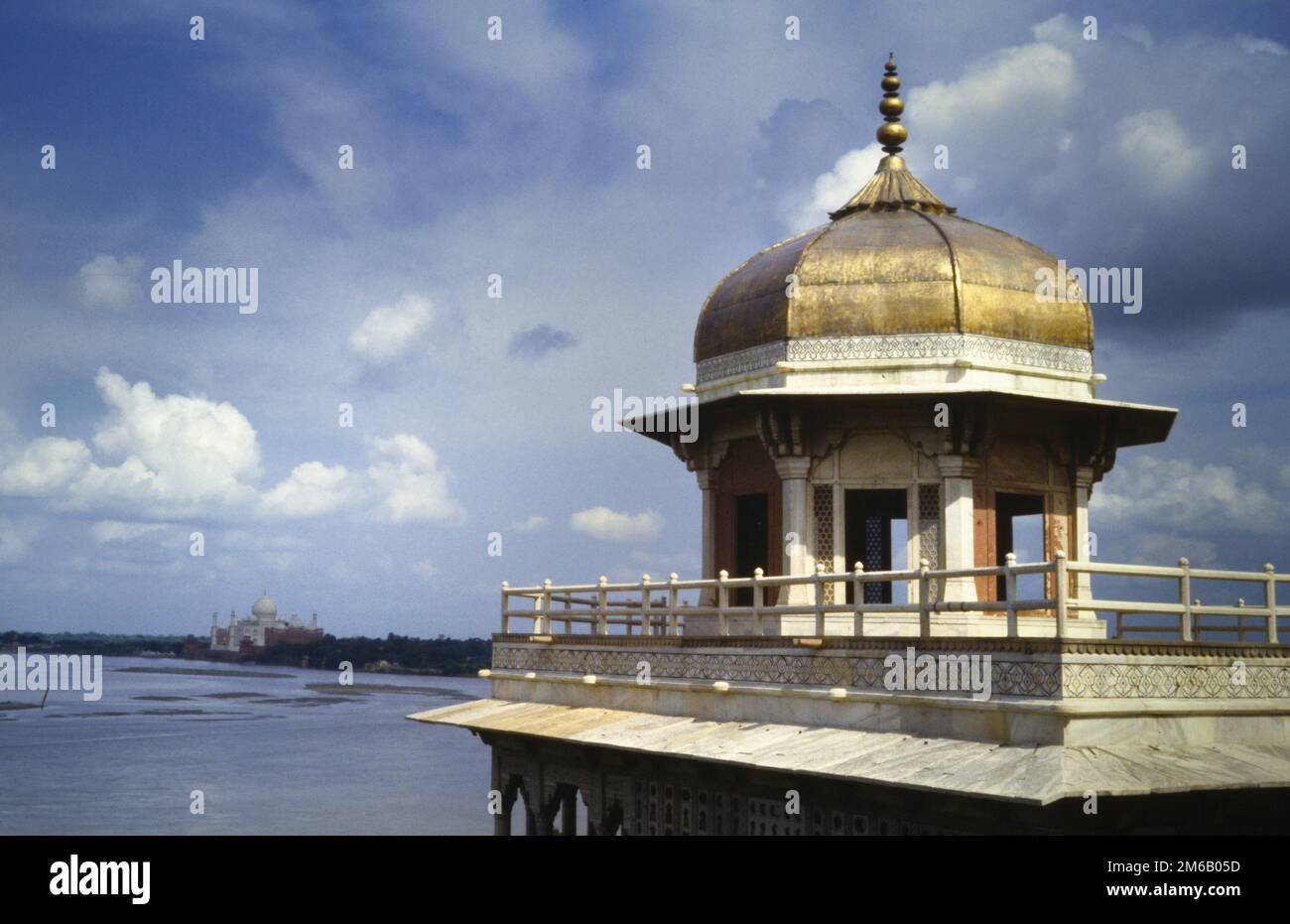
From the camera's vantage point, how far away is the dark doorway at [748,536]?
711 inches

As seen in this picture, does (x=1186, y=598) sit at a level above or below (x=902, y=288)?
below

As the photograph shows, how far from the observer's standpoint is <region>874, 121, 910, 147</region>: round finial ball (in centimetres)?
1931

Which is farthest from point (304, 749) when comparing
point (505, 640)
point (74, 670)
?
point (74, 670)

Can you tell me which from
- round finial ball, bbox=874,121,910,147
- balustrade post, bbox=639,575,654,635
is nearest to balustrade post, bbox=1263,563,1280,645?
balustrade post, bbox=639,575,654,635

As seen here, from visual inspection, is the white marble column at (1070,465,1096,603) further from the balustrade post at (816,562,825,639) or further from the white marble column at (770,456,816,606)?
the balustrade post at (816,562,825,639)

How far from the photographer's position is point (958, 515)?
16.1 m

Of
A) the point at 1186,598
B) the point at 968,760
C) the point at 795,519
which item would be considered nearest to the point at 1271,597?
the point at 1186,598

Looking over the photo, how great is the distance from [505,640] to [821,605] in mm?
7291

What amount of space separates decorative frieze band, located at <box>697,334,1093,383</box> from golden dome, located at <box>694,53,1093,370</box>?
0.05 metres

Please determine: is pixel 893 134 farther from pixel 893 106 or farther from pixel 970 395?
pixel 970 395

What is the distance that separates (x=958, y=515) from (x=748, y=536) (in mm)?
3135

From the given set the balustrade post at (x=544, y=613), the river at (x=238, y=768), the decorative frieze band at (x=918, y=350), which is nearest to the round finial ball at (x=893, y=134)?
the decorative frieze band at (x=918, y=350)

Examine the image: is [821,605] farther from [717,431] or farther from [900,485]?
[717,431]

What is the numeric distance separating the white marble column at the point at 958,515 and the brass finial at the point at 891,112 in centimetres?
543
